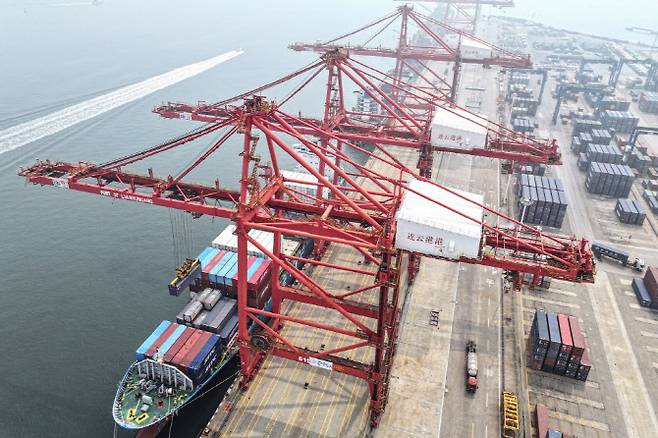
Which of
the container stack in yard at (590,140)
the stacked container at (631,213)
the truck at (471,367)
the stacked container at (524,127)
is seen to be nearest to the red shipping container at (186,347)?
the truck at (471,367)

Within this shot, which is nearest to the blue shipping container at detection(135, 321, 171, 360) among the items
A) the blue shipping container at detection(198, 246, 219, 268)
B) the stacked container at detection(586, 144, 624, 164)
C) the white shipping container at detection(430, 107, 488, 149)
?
the blue shipping container at detection(198, 246, 219, 268)

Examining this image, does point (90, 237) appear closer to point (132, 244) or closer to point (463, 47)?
point (132, 244)

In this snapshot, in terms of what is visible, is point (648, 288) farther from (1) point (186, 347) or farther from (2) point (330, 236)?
(1) point (186, 347)

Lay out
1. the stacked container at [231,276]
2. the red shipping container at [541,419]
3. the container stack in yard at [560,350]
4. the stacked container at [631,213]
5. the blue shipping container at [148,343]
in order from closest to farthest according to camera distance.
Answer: the red shipping container at [541,419] → the blue shipping container at [148,343] → the container stack in yard at [560,350] → the stacked container at [231,276] → the stacked container at [631,213]

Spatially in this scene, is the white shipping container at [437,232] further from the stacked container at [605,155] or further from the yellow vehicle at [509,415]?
the stacked container at [605,155]

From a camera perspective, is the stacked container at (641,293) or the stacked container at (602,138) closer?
the stacked container at (641,293)

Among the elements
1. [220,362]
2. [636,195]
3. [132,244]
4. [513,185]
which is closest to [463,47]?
[513,185]

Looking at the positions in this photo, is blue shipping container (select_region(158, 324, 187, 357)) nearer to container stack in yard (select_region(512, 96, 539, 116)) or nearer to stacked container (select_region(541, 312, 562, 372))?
stacked container (select_region(541, 312, 562, 372))
